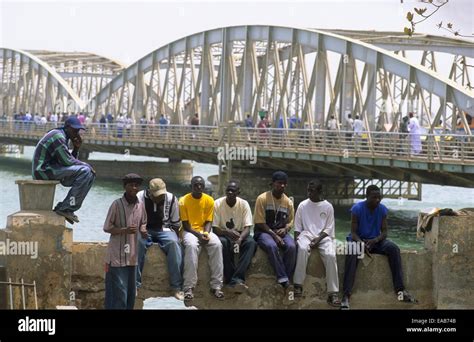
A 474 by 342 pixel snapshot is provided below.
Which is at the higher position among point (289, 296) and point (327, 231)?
point (327, 231)

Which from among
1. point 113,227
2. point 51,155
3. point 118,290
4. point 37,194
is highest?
point 51,155

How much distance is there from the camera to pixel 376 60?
1553 inches

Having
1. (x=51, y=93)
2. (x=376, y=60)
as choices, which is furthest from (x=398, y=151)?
(x=51, y=93)

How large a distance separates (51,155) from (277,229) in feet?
8.11

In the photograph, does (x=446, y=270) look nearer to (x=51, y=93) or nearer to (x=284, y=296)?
(x=284, y=296)

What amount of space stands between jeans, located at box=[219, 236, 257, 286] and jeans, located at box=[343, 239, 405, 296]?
40.0 inches

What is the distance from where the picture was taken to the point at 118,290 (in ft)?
38.9

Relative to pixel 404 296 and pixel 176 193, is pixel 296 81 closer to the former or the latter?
pixel 176 193

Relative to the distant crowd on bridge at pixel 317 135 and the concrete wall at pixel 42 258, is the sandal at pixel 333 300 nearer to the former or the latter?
the concrete wall at pixel 42 258

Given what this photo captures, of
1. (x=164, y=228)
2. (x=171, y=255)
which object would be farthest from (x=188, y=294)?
(x=164, y=228)

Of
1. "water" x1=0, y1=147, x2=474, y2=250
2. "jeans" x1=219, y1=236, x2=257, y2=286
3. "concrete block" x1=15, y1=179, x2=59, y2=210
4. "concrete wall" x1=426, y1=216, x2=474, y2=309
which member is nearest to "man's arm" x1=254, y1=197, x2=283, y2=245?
"jeans" x1=219, y1=236, x2=257, y2=286

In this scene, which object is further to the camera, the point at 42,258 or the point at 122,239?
the point at 42,258

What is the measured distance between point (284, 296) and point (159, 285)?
133 cm

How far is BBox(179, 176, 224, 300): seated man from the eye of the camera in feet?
41.9
